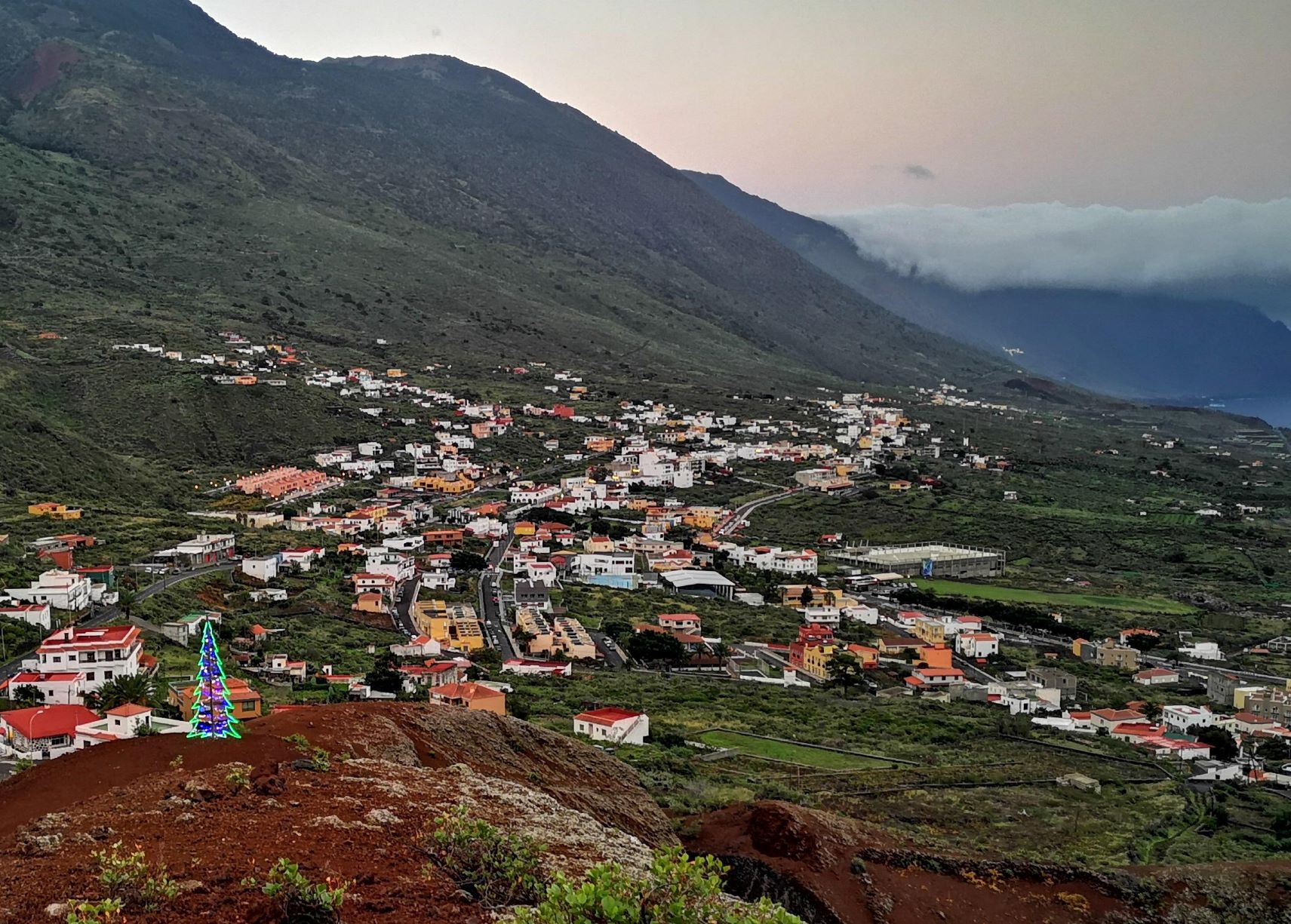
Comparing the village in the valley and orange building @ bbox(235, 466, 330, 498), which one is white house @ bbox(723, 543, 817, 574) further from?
orange building @ bbox(235, 466, 330, 498)

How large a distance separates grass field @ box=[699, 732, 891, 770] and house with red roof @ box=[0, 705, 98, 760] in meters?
13.5

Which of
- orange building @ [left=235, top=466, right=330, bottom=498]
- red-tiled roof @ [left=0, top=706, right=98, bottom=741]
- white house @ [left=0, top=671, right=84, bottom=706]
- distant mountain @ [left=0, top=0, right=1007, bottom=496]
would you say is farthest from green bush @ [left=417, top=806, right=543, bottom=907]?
orange building @ [left=235, top=466, right=330, bottom=498]

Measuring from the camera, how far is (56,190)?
110438 mm

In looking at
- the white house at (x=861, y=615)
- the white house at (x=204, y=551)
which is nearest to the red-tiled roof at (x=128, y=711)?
the white house at (x=204, y=551)

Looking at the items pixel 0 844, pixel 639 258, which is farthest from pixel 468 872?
pixel 639 258

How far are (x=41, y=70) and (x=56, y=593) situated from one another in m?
151

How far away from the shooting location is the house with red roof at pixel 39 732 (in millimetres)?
16922

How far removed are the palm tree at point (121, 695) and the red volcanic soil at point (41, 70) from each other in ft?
506

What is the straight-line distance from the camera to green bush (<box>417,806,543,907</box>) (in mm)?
7223

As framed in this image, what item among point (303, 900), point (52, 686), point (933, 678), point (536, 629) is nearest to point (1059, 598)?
point (933, 678)

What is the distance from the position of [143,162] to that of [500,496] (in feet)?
290

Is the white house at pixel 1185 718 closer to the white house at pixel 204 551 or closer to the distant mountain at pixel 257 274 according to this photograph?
the white house at pixel 204 551

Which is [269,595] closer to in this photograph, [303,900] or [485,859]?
[485,859]

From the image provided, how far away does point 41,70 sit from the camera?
150m
